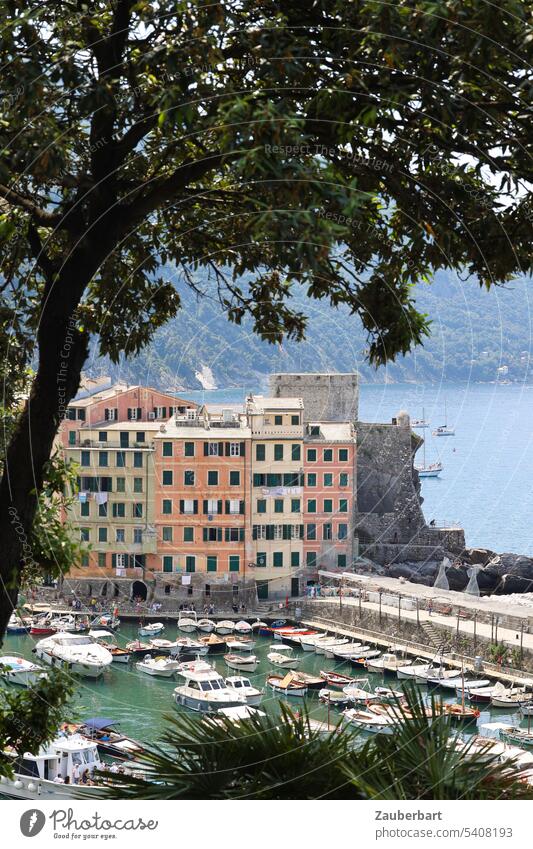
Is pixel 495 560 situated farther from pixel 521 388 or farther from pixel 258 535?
pixel 521 388

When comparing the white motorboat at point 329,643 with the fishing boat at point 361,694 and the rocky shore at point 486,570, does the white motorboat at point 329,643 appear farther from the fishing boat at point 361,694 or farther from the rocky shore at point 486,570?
the rocky shore at point 486,570

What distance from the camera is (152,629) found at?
20891 mm

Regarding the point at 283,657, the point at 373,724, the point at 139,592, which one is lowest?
the point at 283,657

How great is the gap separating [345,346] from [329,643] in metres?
20.3

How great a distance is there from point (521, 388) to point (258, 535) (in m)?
3.45

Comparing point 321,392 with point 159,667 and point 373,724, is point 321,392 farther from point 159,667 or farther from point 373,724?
point 159,667

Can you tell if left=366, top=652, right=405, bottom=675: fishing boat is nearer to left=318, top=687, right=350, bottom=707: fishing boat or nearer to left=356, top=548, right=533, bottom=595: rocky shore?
left=318, top=687, right=350, bottom=707: fishing boat

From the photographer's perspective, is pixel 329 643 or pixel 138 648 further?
pixel 329 643

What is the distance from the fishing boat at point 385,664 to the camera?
1988cm

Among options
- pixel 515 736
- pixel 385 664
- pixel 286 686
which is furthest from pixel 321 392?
pixel 385 664

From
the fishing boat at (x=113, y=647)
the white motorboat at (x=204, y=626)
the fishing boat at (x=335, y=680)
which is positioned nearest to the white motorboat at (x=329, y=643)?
the white motorboat at (x=204, y=626)

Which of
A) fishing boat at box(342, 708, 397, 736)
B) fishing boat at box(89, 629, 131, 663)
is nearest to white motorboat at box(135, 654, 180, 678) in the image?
fishing boat at box(89, 629, 131, 663)

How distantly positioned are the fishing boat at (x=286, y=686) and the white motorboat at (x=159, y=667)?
163 centimetres

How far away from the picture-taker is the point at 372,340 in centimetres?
423
